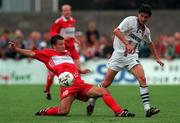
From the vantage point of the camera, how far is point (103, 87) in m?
17.1

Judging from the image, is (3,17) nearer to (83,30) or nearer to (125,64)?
(83,30)

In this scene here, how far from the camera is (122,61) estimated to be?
17281 millimetres

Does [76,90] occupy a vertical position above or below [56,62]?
below

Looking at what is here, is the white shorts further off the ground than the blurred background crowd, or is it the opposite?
the blurred background crowd

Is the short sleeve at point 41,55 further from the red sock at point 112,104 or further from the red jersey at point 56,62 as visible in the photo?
the red sock at point 112,104

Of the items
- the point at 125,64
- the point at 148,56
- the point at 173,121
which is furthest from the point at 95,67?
the point at 173,121

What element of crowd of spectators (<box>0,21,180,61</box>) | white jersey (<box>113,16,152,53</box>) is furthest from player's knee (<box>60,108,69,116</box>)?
crowd of spectators (<box>0,21,180,61</box>)

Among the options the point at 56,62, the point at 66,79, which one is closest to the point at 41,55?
the point at 56,62

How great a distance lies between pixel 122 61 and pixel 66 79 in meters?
1.56

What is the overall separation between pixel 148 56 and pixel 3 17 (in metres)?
9.20

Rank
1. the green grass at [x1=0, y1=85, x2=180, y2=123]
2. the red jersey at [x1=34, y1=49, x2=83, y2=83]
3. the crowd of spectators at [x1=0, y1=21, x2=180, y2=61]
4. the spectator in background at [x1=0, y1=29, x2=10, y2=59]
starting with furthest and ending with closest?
the spectator in background at [x1=0, y1=29, x2=10, y2=59] < the crowd of spectators at [x1=0, y1=21, x2=180, y2=61] < the red jersey at [x1=34, y1=49, x2=83, y2=83] < the green grass at [x1=0, y1=85, x2=180, y2=123]

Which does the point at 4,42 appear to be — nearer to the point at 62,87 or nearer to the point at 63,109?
the point at 62,87

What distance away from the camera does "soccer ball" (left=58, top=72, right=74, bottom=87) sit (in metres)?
16.3

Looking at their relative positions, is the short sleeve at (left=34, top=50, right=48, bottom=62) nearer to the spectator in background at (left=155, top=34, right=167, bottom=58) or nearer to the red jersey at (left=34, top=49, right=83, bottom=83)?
the red jersey at (left=34, top=49, right=83, bottom=83)
